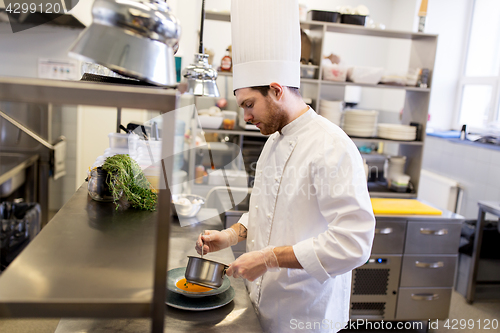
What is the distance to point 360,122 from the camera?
3434 millimetres

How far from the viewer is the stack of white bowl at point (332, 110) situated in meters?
3.38

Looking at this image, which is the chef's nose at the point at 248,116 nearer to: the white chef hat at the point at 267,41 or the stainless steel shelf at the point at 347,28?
the white chef hat at the point at 267,41

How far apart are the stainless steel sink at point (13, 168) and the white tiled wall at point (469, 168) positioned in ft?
13.4

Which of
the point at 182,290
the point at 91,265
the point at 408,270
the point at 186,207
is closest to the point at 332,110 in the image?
the point at 408,270

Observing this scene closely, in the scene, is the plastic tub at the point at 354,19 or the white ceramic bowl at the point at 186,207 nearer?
the white ceramic bowl at the point at 186,207

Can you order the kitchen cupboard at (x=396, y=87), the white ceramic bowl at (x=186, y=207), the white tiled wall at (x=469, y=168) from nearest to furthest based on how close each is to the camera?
the white ceramic bowl at (x=186, y=207)
the kitchen cupboard at (x=396, y=87)
the white tiled wall at (x=469, y=168)

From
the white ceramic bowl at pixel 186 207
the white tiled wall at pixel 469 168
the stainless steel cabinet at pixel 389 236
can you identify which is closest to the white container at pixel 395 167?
the stainless steel cabinet at pixel 389 236

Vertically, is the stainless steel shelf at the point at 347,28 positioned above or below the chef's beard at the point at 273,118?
above

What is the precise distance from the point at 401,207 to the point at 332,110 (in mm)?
941

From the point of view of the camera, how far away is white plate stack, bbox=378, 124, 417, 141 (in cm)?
344

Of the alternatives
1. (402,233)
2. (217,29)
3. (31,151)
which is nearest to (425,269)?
(402,233)

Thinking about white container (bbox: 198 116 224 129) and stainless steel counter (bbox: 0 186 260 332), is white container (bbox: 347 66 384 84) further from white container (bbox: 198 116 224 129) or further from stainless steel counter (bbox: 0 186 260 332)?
stainless steel counter (bbox: 0 186 260 332)

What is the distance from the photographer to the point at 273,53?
161 centimetres

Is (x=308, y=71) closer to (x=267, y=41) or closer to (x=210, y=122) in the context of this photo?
(x=210, y=122)
